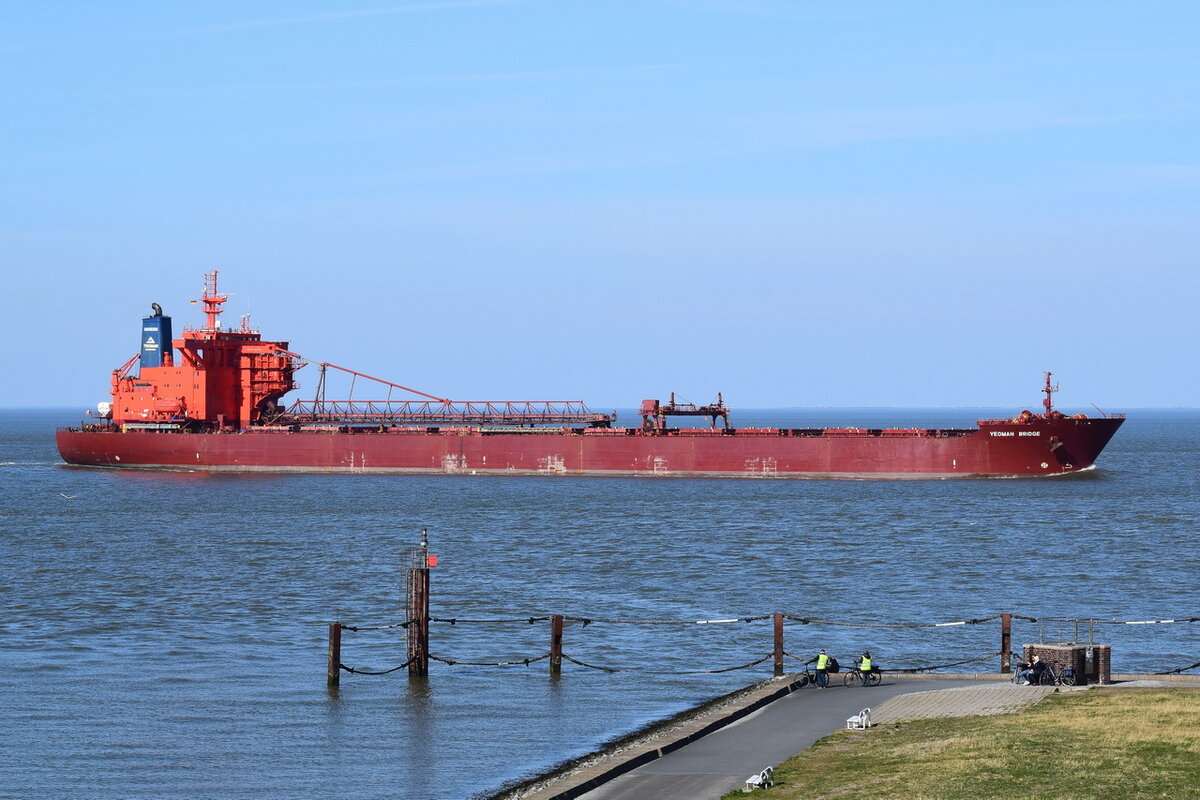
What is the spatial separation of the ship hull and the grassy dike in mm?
51653

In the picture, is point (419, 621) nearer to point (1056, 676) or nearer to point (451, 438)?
point (1056, 676)

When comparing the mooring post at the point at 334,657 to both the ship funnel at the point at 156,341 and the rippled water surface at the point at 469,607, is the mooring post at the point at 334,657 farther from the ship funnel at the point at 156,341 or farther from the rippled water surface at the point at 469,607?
the ship funnel at the point at 156,341

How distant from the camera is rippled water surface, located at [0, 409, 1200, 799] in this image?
1911cm

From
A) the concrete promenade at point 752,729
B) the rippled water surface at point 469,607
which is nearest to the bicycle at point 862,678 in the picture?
the concrete promenade at point 752,729

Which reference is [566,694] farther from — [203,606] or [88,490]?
[88,490]

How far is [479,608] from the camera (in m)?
31.3

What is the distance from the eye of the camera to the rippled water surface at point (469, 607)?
62.7 feet

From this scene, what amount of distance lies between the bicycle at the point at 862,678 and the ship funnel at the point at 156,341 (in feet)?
219

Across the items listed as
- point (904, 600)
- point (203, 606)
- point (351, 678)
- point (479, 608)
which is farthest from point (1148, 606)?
point (203, 606)

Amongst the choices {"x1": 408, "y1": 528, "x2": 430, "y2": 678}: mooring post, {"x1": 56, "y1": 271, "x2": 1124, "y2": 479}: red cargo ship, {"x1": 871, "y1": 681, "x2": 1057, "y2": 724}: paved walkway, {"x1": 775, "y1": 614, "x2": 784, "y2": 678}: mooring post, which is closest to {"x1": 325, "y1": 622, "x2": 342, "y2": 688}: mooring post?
{"x1": 408, "y1": 528, "x2": 430, "y2": 678}: mooring post

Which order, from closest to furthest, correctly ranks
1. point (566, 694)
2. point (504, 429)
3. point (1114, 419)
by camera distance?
point (566, 694) → point (1114, 419) → point (504, 429)

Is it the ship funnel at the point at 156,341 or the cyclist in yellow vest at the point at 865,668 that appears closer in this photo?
the cyclist in yellow vest at the point at 865,668

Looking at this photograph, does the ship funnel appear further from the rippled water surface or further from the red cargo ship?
the rippled water surface

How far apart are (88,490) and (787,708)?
196 feet
